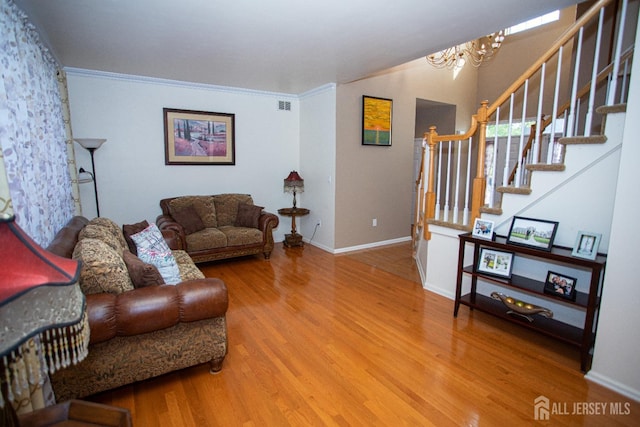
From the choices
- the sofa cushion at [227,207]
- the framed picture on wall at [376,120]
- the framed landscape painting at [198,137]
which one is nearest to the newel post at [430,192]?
the framed picture on wall at [376,120]

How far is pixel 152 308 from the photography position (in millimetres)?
1865

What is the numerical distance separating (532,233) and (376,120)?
10.5ft

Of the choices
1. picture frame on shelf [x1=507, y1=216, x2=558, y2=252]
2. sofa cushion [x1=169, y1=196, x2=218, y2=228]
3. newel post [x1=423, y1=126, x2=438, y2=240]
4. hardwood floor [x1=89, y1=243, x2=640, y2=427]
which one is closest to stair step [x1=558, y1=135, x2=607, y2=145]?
picture frame on shelf [x1=507, y1=216, x2=558, y2=252]

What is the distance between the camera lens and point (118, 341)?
1883 millimetres

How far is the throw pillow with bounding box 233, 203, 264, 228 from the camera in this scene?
480 centimetres

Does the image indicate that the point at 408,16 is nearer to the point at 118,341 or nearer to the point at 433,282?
the point at 433,282

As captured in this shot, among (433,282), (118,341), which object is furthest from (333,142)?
(118,341)

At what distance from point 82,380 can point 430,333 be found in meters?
2.39

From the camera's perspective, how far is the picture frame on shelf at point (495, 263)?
271cm

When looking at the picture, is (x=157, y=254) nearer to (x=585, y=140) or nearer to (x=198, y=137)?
(x=198, y=137)

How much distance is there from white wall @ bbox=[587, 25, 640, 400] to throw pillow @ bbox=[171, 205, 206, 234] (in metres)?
4.24

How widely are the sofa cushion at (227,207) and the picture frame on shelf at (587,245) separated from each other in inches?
162

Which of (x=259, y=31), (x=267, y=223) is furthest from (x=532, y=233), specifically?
(x=267, y=223)

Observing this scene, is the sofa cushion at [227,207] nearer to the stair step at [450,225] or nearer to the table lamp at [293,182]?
the table lamp at [293,182]
